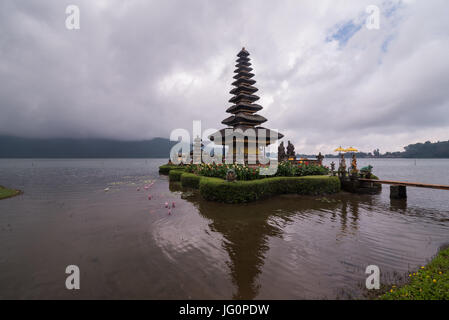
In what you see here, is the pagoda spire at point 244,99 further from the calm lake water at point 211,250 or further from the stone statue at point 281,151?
the calm lake water at point 211,250

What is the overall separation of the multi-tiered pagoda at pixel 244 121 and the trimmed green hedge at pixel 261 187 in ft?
22.2

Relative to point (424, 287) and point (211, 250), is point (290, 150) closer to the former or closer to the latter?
point (211, 250)

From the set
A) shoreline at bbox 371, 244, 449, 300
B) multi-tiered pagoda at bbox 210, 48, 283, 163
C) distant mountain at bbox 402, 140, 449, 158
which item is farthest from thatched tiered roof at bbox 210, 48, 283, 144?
distant mountain at bbox 402, 140, 449, 158

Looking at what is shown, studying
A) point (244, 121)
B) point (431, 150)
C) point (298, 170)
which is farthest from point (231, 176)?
point (431, 150)

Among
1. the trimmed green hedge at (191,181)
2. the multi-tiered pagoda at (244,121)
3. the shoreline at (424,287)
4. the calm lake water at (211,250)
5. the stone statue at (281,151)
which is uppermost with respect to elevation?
the multi-tiered pagoda at (244,121)

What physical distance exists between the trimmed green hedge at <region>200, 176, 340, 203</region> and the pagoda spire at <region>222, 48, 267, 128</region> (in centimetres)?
923

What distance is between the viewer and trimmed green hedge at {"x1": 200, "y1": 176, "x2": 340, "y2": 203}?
9.89 meters

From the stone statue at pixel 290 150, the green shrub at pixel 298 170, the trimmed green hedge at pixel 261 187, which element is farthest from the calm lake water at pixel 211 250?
the stone statue at pixel 290 150

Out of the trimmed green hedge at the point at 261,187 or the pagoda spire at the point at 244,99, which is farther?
the pagoda spire at the point at 244,99

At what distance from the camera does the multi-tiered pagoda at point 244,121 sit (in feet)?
60.8

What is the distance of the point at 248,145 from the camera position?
18.9 meters
